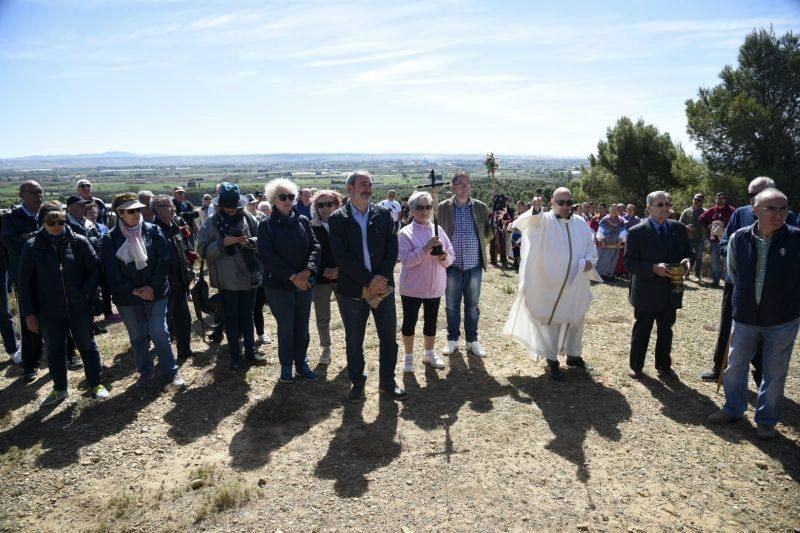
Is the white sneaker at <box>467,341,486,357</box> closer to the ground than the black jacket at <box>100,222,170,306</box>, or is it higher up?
closer to the ground

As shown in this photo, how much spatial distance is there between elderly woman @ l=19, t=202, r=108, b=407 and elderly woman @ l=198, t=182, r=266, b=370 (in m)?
1.18

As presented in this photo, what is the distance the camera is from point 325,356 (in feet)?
21.1

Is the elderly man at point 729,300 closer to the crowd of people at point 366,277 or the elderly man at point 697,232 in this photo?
the crowd of people at point 366,277

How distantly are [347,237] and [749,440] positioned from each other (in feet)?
12.9

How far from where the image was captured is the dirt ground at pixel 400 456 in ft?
11.5

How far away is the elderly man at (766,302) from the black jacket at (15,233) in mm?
7386

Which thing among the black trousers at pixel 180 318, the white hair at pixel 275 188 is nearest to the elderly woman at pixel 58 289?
the black trousers at pixel 180 318


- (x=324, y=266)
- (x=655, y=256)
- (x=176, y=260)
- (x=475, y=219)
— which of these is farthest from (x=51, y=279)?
(x=655, y=256)

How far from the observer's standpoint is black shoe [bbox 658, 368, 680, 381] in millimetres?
5766

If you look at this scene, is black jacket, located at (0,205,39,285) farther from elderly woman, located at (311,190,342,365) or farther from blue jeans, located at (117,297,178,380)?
elderly woman, located at (311,190,342,365)

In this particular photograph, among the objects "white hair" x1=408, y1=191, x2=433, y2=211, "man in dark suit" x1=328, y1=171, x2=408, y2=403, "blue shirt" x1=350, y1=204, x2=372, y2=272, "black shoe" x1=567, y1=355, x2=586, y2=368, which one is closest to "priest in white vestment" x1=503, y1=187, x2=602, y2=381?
"black shoe" x1=567, y1=355, x2=586, y2=368

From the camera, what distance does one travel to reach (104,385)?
5.80 m

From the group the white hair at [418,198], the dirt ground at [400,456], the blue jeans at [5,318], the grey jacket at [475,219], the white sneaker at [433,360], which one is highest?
the white hair at [418,198]

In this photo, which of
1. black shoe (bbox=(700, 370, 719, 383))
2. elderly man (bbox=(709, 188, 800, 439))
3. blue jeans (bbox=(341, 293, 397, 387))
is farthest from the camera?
black shoe (bbox=(700, 370, 719, 383))
